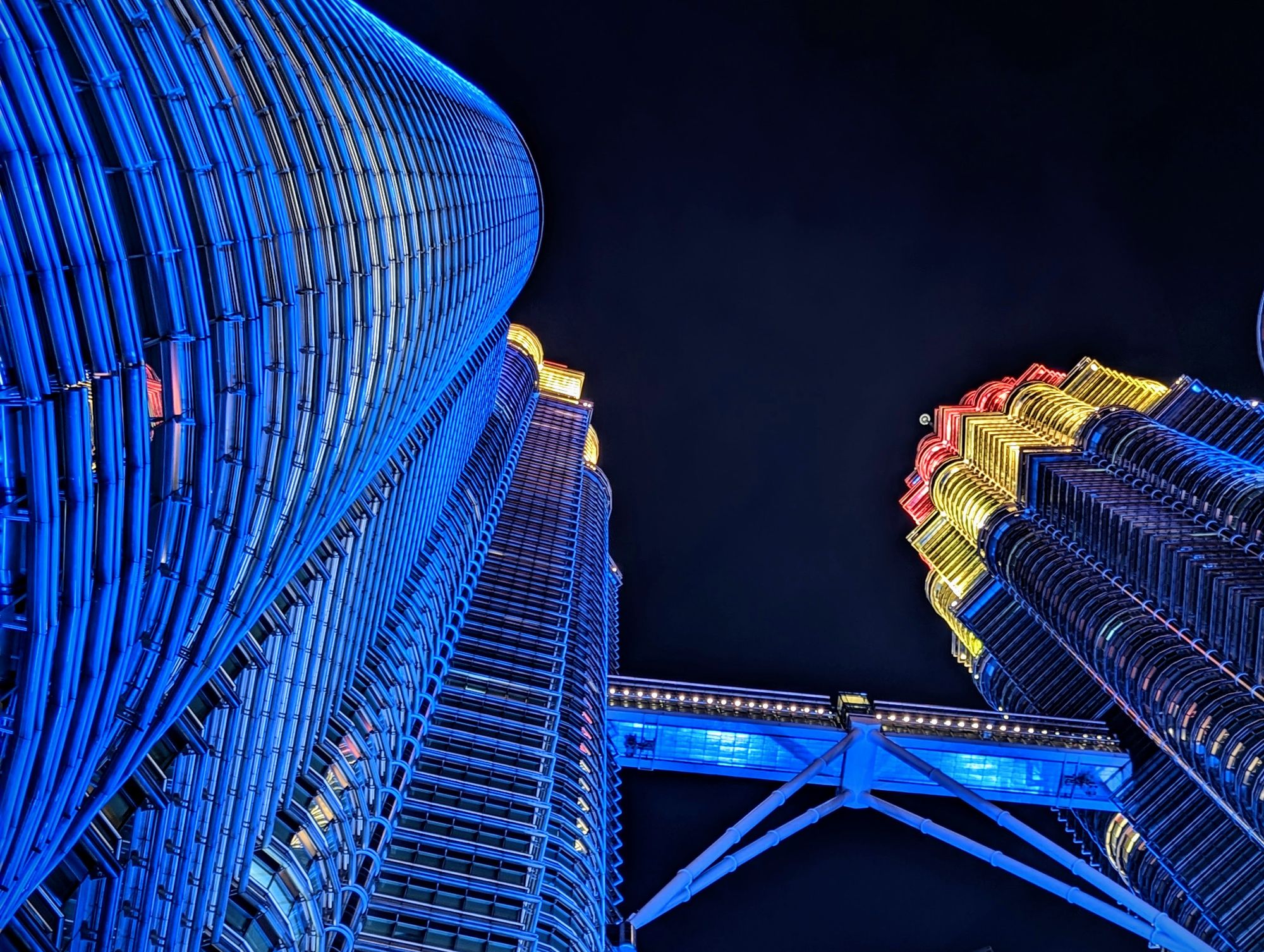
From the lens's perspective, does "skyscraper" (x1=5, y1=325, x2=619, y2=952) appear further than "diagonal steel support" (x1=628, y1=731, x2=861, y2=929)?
No

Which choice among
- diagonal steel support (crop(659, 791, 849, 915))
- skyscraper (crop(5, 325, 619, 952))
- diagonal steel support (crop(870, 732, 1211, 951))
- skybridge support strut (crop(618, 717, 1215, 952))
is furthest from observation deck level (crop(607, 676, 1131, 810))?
diagonal steel support (crop(659, 791, 849, 915))

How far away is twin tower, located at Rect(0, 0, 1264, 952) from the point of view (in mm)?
27016

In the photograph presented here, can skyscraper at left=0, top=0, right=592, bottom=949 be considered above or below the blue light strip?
below

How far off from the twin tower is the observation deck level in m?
28.4

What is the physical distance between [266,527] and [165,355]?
41.2 feet

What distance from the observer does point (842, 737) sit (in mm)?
153500

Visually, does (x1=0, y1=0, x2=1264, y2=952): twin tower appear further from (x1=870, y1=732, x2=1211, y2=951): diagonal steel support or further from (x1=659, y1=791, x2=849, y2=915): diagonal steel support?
(x1=870, y1=732, x2=1211, y2=951): diagonal steel support

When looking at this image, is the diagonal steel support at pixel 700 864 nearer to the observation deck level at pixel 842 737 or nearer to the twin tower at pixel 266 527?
the twin tower at pixel 266 527

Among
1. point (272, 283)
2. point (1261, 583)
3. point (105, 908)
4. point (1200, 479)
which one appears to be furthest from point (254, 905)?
point (1200, 479)

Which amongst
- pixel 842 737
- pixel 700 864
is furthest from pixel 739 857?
pixel 842 737

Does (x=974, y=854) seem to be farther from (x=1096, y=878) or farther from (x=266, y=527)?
(x=266, y=527)

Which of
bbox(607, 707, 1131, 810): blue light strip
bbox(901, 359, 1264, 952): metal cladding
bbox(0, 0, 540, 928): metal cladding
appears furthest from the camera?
bbox(607, 707, 1131, 810): blue light strip

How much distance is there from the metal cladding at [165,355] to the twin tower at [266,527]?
121 mm

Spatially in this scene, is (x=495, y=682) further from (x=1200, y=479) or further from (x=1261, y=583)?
(x=1200, y=479)
